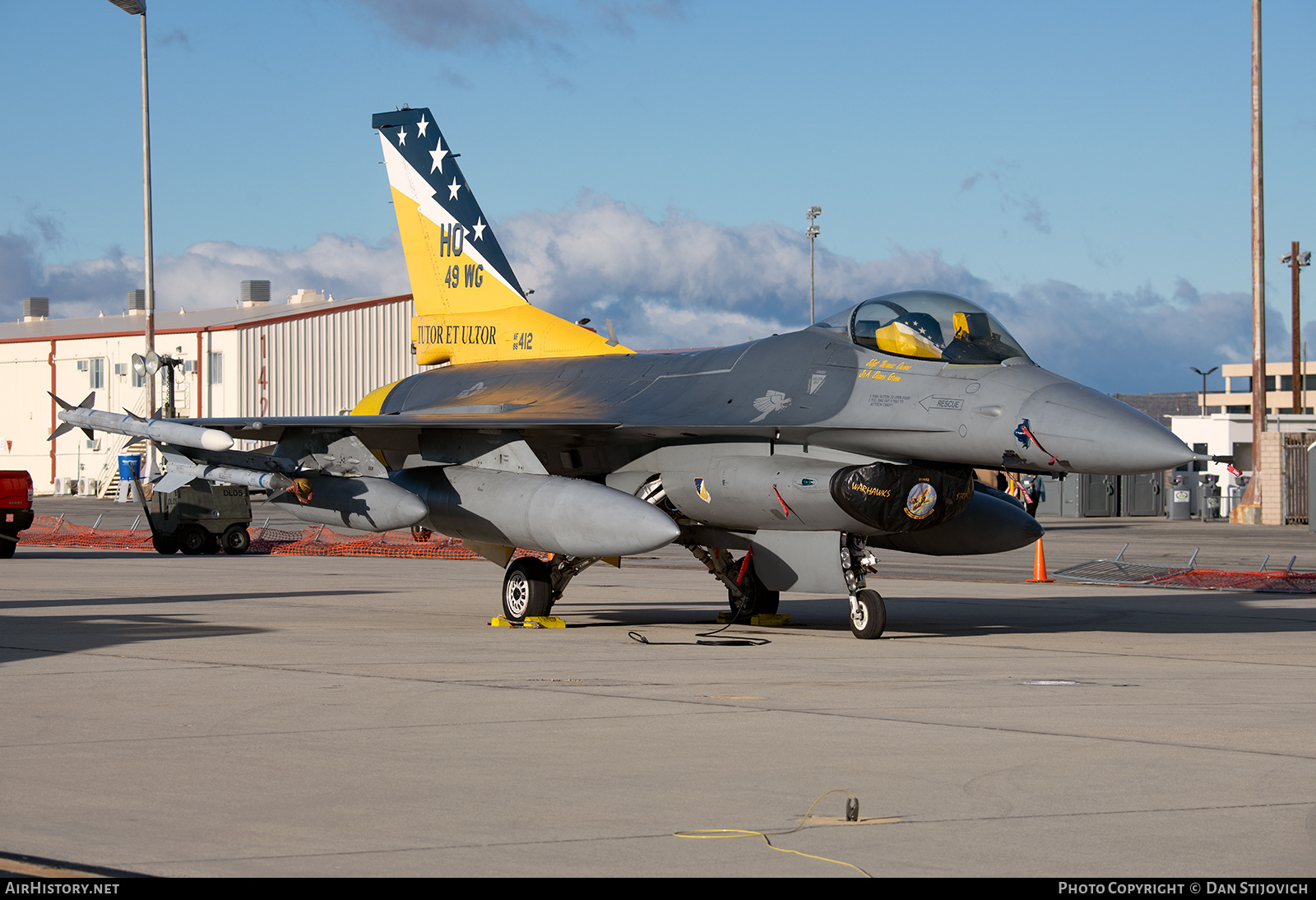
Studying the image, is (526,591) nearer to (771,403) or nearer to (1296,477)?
(771,403)

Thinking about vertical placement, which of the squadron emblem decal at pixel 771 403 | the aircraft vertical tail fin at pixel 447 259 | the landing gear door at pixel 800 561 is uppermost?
the aircraft vertical tail fin at pixel 447 259

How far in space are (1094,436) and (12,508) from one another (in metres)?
21.2

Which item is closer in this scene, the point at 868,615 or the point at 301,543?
the point at 868,615

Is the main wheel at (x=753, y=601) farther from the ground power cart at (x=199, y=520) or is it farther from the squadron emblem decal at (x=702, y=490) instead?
the ground power cart at (x=199, y=520)

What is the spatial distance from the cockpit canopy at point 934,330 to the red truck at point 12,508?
61.0ft

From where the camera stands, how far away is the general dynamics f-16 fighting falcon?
12.4 meters

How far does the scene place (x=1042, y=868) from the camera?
488 cm

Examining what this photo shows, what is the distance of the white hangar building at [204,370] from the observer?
55.8 meters

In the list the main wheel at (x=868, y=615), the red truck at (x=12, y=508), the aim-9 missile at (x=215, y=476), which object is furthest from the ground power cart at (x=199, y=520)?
the main wheel at (x=868, y=615)

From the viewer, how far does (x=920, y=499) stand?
1289 centimetres

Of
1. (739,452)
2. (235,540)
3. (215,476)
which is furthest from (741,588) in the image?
(235,540)

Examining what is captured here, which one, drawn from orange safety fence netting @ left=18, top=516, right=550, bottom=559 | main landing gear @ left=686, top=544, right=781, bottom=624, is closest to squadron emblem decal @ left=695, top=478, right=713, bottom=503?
main landing gear @ left=686, top=544, right=781, bottom=624

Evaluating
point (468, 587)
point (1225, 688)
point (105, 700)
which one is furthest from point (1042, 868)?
point (468, 587)

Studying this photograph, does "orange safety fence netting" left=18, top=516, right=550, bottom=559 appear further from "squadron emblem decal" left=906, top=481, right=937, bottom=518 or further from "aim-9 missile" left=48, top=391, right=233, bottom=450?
"squadron emblem decal" left=906, top=481, right=937, bottom=518
